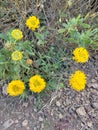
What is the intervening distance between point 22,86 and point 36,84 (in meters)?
0.07

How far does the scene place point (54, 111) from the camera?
65.7 inches

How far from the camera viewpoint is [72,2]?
1.81 metres

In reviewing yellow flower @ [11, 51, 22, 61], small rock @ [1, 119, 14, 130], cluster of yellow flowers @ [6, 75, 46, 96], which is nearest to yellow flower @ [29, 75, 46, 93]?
cluster of yellow flowers @ [6, 75, 46, 96]

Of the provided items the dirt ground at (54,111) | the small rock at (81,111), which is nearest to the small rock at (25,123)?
the dirt ground at (54,111)

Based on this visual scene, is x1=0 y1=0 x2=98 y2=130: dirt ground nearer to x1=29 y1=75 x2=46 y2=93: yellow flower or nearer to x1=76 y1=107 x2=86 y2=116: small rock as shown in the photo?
x1=76 y1=107 x2=86 y2=116: small rock

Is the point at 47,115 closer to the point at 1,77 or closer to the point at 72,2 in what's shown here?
the point at 1,77

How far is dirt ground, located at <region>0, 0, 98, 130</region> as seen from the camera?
5.34ft

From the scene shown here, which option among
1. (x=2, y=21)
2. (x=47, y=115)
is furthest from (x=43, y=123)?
(x=2, y=21)

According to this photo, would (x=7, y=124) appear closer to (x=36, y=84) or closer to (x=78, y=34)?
(x=36, y=84)

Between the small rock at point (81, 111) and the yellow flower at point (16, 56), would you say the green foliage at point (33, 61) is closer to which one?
the yellow flower at point (16, 56)

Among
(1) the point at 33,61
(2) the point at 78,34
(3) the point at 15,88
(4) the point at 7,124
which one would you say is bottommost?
(4) the point at 7,124

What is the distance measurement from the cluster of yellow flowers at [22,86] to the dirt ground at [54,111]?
0.18 m

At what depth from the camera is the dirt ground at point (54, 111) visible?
163cm

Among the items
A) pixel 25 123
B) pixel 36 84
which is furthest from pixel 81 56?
pixel 25 123
